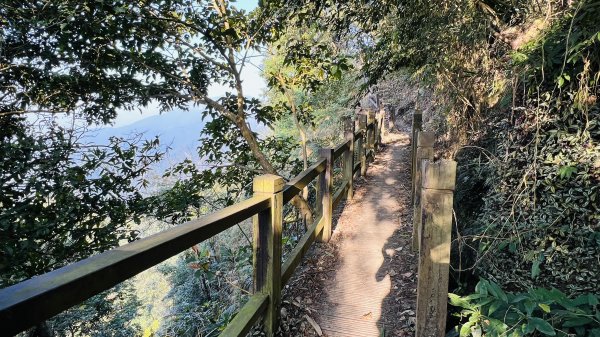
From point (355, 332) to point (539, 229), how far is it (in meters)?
1.91

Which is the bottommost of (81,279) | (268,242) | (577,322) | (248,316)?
(248,316)

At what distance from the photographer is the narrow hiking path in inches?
117

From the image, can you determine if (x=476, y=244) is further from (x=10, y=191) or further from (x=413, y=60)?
(x=10, y=191)

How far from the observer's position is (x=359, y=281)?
3.71 m

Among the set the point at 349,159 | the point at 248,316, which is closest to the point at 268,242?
the point at 248,316

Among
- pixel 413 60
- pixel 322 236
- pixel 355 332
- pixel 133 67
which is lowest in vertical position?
pixel 355 332

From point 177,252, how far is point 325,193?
3.16 metres

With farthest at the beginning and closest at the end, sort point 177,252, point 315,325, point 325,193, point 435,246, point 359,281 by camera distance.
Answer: point 325,193
point 359,281
point 315,325
point 435,246
point 177,252

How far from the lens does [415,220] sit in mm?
4219

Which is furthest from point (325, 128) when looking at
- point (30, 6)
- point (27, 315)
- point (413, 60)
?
point (27, 315)

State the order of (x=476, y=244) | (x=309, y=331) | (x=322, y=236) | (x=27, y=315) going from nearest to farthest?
(x=27, y=315)
(x=309, y=331)
(x=476, y=244)
(x=322, y=236)

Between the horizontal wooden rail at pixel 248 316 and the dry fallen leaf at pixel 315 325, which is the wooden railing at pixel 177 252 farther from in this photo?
the dry fallen leaf at pixel 315 325

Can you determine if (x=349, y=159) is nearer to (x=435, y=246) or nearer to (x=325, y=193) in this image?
(x=325, y=193)

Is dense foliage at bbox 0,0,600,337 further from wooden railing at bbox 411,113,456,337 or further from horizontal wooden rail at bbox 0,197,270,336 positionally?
horizontal wooden rail at bbox 0,197,270,336
